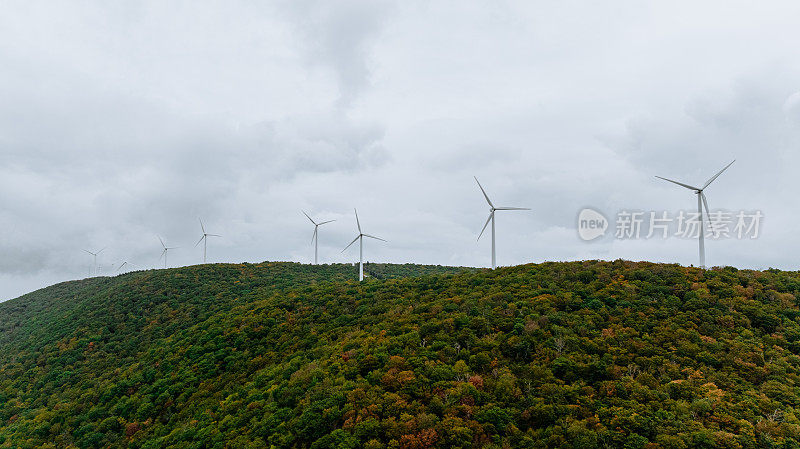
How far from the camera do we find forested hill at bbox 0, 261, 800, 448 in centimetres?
2755

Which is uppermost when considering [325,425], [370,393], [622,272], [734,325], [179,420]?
[622,272]

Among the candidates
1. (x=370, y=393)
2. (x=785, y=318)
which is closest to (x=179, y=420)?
(x=370, y=393)

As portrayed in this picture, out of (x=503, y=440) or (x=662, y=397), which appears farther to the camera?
(x=662, y=397)

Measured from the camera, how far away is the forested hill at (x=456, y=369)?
27547 mm

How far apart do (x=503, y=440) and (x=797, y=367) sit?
2605 cm

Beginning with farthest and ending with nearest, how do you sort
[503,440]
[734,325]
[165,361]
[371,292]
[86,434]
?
[371,292] → [165,361] → [86,434] → [734,325] → [503,440]

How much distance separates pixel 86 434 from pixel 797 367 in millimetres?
71586

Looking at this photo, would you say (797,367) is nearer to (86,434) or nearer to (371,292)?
(371,292)

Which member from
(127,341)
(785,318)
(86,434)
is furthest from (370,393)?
(127,341)

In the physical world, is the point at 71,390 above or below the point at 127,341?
below

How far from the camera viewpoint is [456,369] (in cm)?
3378

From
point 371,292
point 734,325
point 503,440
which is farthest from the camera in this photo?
point 371,292

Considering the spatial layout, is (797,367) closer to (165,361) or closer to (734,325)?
(734,325)

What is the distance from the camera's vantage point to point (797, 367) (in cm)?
3158
